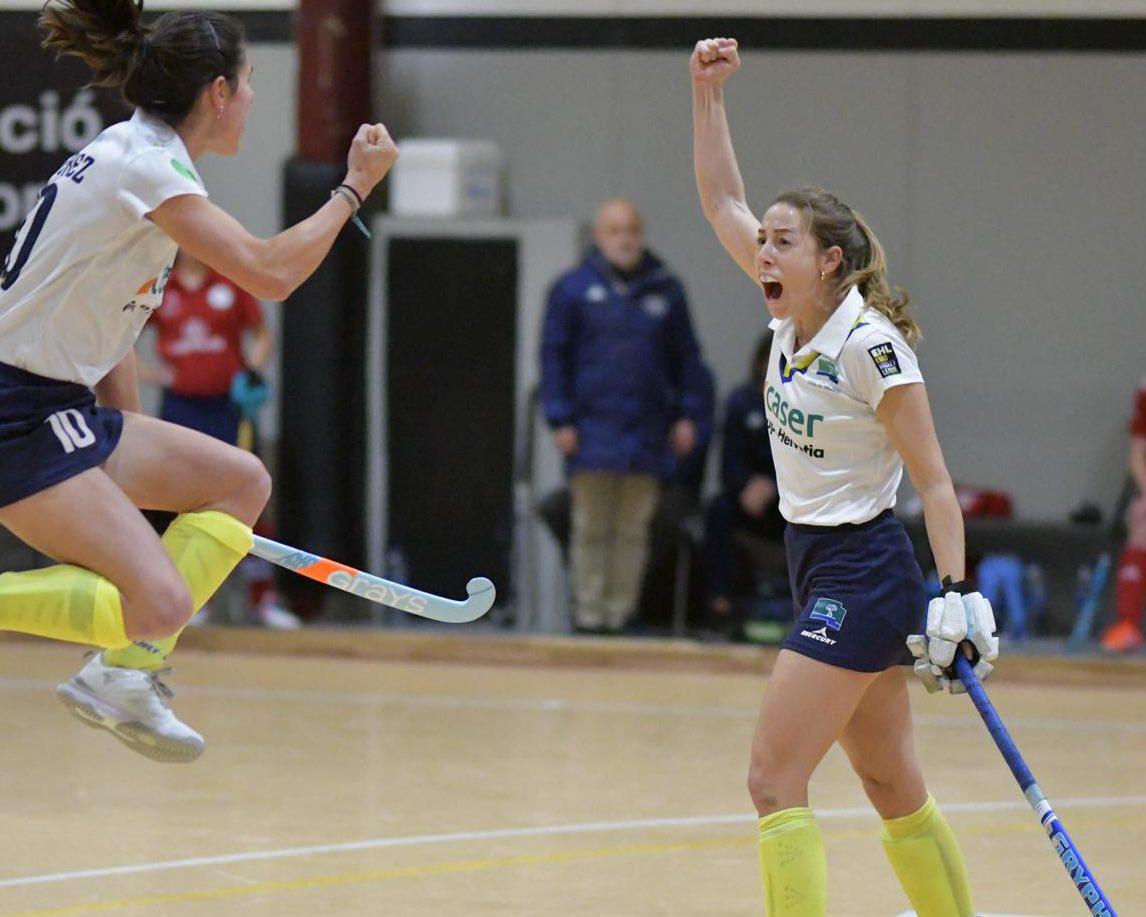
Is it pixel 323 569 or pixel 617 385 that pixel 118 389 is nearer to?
pixel 323 569

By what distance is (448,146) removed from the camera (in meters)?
11.0

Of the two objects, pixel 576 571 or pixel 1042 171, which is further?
pixel 1042 171

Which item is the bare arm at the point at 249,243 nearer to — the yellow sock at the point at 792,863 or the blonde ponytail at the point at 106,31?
the blonde ponytail at the point at 106,31

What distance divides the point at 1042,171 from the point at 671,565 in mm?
3071

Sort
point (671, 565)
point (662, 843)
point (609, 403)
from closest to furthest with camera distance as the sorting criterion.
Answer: point (662, 843)
point (609, 403)
point (671, 565)

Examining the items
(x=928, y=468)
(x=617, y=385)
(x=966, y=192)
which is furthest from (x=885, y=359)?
(x=966, y=192)

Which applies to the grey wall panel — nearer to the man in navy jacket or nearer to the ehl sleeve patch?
the man in navy jacket

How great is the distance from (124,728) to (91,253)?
1.19 m

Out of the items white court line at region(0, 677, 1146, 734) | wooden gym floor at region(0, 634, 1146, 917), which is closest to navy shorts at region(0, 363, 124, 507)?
wooden gym floor at region(0, 634, 1146, 917)

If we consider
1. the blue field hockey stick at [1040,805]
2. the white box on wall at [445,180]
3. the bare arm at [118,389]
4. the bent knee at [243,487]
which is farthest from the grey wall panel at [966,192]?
the blue field hockey stick at [1040,805]

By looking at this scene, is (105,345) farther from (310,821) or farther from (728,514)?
(728,514)

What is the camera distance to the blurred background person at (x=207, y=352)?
10.2 metres

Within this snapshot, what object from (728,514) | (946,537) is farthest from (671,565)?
(946,537)

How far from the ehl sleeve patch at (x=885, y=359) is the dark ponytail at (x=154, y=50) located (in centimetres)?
157
